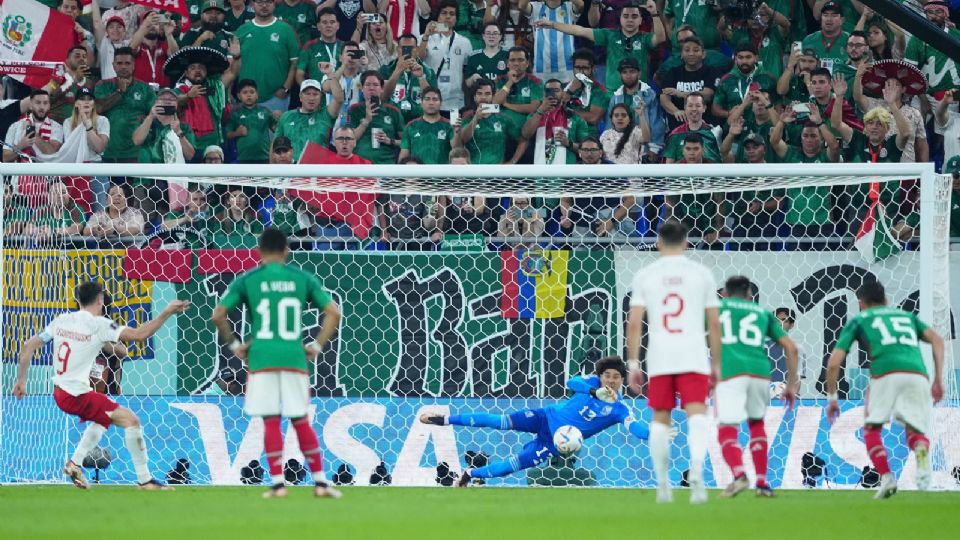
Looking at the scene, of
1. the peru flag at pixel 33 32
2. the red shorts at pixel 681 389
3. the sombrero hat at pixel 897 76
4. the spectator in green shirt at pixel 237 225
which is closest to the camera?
the red shorts at pixel 681 389

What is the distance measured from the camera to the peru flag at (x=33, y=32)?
1698 centimetres

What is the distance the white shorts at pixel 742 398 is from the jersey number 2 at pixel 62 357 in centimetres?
493

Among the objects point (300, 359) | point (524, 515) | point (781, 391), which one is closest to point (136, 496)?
point (300, 359)

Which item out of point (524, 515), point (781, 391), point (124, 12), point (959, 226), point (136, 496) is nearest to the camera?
point (524, 515)

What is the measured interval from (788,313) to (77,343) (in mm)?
6106

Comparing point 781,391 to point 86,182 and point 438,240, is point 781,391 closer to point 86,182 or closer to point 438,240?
point 438,240

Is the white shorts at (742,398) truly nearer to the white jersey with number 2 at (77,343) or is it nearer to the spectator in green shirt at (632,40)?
the white jersey with number 2 at (77,343)

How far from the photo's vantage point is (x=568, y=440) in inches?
464

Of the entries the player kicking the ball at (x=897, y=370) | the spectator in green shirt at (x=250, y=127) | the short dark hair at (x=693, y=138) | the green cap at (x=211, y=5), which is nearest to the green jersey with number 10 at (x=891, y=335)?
the player kicking the ball at (x=897, y=370)

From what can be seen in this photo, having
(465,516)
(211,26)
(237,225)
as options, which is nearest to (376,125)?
(237,225)

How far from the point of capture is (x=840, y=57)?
52.9 feet

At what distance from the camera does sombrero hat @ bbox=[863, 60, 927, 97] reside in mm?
15266

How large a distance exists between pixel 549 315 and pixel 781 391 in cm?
216

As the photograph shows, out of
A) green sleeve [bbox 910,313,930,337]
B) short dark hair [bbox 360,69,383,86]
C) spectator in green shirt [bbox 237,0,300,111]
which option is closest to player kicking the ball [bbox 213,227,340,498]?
green sleeve [bbox 910,313,930,337]
